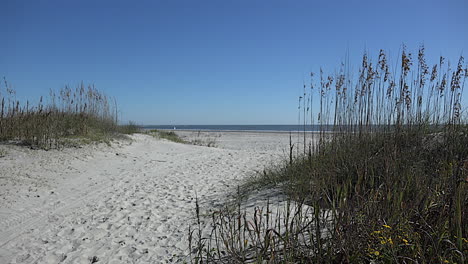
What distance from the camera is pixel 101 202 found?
192 inches

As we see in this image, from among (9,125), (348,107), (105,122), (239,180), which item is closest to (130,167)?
(239,180)

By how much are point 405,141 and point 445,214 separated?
2.57m

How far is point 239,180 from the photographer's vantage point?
6508mm

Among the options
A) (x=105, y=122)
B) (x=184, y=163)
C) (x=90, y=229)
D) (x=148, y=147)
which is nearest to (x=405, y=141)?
(x=90, y=229)

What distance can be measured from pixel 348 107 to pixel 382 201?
108 inches

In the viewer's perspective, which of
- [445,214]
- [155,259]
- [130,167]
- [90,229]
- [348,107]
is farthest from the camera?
[130,167]

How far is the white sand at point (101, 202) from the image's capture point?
3244mm

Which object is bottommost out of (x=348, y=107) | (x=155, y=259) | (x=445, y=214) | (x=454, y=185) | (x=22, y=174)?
(x=155, y=259)

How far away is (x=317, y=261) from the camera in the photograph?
1977 mm

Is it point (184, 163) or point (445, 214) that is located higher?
point (445, 214)

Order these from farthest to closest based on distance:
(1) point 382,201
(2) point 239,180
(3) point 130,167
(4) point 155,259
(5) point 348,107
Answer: (3) point 130,167 → (2) point 239,180 → (5) point 348,107 → (4) point 155,259 → (1) point 382,201

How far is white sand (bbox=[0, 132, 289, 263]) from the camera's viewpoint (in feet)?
10.6

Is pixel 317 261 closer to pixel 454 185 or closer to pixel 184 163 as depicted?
pixel 454 185

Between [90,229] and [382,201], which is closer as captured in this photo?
[382,201]
